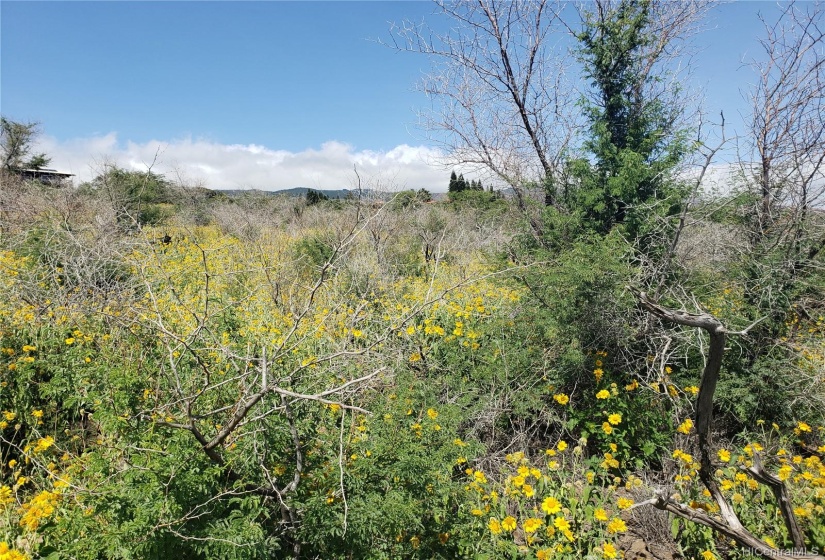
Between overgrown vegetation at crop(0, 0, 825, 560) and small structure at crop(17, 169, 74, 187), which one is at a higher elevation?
small structure at crop(17, 169, 74, 187)

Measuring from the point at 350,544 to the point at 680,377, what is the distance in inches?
125

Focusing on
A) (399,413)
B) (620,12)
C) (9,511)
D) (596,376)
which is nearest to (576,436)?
(596,376)

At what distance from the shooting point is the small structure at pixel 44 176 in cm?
1566

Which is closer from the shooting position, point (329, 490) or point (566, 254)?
point (329, 490)

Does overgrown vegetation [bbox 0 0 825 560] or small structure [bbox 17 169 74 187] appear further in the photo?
small structure [bbox 17 169 74 187]

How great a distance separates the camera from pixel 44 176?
66.9 ft

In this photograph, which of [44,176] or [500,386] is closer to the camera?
[500,386]

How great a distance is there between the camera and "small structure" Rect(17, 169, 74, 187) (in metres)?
15.7

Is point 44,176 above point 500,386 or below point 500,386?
above

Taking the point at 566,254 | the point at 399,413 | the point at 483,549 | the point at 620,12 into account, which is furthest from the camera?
the point at 620,12

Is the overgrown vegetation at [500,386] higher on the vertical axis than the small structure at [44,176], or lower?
lower

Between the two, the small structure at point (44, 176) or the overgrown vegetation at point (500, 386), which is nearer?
the overgrown vegetation at point (500, 386)

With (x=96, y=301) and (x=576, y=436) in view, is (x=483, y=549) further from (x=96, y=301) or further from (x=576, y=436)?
(x=96, y=301)

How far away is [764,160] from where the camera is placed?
13.5 ft
